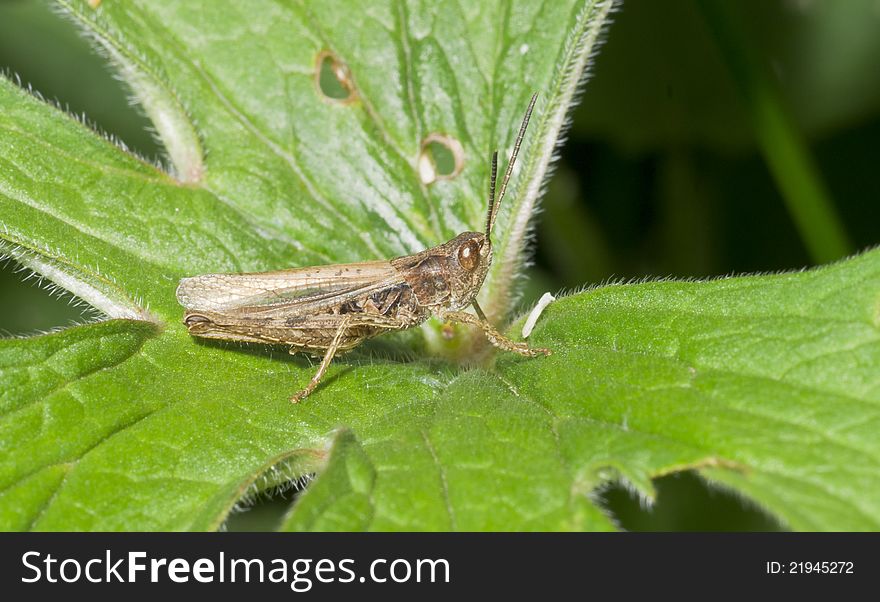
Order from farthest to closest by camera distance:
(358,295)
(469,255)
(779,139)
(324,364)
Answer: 1. (779,139)
2. (358,295)
3. (469,255)
4. (324,364)

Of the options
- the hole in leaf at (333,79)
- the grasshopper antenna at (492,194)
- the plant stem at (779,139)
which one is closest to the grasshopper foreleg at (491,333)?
the grasshopper antenna at (492,194)

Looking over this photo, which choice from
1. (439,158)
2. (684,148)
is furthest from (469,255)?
(684,148)

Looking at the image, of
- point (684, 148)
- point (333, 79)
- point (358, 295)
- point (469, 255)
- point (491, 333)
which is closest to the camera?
A: point (491, 333)

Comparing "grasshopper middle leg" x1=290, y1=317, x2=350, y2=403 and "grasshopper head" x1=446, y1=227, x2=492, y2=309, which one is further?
"grasshopper head" x1=446, y1=227, x2=492, y2=309

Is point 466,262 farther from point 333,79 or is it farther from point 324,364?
point 333,79

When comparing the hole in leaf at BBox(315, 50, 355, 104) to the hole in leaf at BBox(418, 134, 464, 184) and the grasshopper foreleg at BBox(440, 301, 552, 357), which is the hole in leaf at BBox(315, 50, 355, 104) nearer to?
the hole in leaf at BBox(418, 134, 464, 184)

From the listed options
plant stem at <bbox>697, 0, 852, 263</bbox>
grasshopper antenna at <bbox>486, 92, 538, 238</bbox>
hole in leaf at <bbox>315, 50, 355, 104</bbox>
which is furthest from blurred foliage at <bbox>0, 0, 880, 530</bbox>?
hole in leaf at <bbox>315, 50, 355, 104</bbox>
